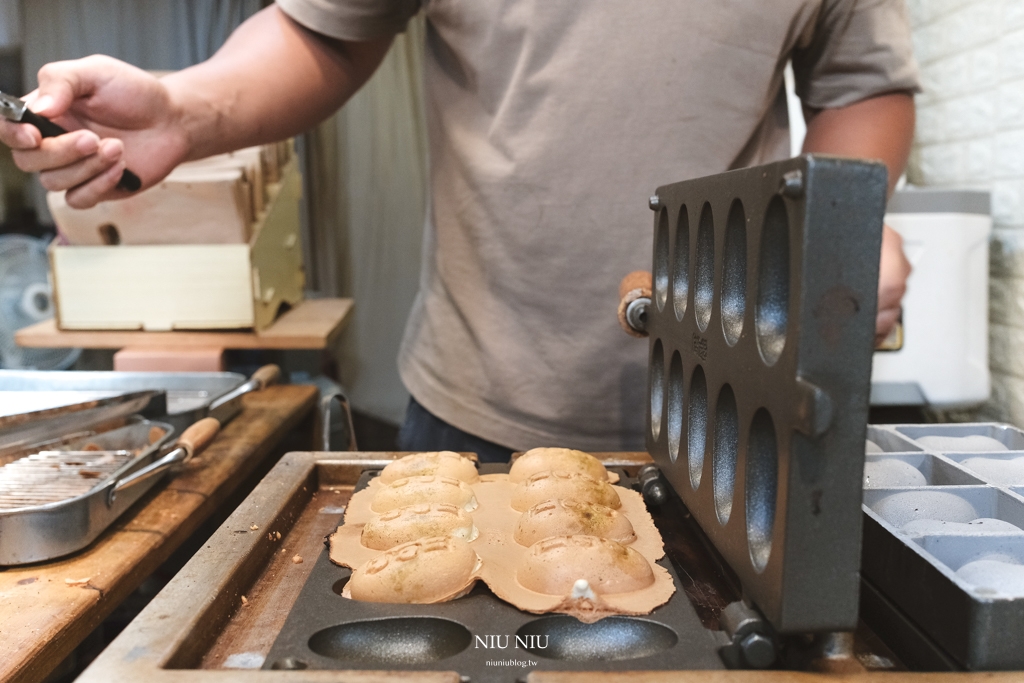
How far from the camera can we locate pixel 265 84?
1212 millimetres

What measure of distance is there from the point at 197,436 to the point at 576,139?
805 mm

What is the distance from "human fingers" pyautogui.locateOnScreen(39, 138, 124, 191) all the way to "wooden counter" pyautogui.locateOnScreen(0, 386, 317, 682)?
0.47 meters

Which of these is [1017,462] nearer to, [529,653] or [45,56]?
[529,653]

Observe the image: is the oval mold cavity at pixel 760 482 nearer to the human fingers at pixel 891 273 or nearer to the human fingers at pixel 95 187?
the human fingers at pixel 891 273

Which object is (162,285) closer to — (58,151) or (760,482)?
(58,151)

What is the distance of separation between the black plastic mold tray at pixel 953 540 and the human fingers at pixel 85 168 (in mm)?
976

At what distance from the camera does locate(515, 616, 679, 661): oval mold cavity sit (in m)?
0.55

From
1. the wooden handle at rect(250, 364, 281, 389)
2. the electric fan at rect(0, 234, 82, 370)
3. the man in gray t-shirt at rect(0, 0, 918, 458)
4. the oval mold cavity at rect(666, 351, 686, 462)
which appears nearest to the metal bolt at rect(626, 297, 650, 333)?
the oval mold cavity at rect(666, 351, 686, 462)

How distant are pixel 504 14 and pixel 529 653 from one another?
91 cm

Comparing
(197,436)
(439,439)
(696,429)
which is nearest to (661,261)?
(696,429)

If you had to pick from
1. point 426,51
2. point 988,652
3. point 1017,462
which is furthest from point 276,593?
point 426,51

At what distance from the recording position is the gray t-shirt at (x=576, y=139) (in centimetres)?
112

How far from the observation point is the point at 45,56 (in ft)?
10.1

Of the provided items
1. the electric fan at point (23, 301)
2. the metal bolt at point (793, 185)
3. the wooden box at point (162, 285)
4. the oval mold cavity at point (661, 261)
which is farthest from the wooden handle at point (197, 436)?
the electric fan at point (23, 301)
